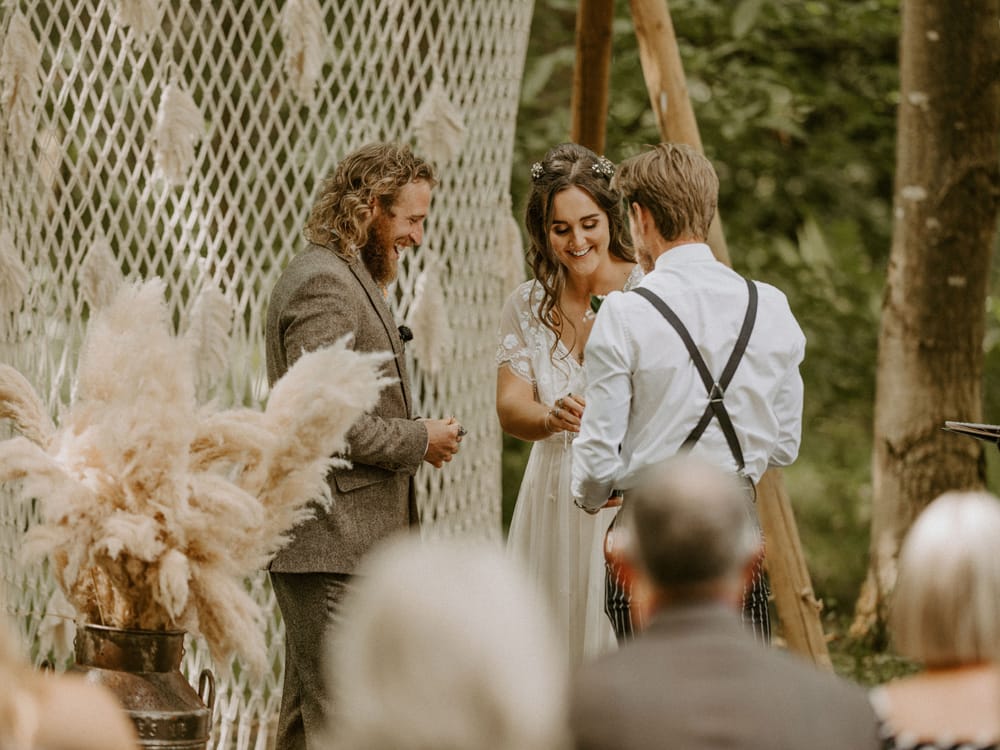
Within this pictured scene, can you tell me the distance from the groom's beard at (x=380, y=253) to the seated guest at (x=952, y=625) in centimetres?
178

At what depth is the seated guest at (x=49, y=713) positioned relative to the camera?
5.93ft

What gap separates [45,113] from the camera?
4426mm

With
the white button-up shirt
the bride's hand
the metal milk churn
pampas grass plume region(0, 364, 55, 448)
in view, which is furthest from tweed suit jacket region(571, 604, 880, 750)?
the bride's hand

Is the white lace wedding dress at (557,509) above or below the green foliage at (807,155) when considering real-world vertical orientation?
below

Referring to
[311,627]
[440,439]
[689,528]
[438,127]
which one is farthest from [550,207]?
[689,528]

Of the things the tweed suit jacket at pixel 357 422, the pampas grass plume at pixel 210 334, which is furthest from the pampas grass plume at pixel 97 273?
the tweed suit jacket at pixel 357 422

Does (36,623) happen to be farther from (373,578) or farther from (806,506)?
(806,506)

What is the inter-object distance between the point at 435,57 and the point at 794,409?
2192mm

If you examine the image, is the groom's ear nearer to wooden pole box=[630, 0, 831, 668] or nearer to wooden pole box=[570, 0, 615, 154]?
wooden pole box=[630, 0, 831, 668]

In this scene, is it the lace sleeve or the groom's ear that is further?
the lace sleeve

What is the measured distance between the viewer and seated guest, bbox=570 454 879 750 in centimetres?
173

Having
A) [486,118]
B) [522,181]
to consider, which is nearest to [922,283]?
[522,181]

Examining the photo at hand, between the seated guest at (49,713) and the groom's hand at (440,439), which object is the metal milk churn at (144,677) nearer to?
the seated guest at (49,713)

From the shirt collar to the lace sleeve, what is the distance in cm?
94
